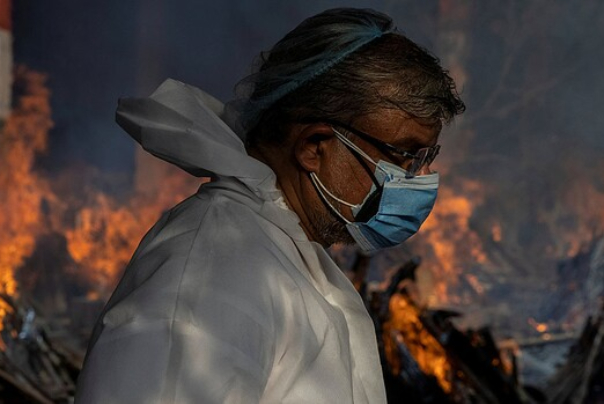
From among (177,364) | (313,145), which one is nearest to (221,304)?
(177,364)

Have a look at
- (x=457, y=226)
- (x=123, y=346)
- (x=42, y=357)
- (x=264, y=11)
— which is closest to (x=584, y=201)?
(x=457, y=226)

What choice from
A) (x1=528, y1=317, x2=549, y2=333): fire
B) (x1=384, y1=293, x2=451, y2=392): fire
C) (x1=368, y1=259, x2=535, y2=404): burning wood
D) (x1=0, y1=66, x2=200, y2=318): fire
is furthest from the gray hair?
(x1=0, y1=66, x2=200, y2=318): fire

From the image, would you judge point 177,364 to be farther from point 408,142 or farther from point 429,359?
point 429,359

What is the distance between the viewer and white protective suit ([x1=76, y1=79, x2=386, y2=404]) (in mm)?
1146

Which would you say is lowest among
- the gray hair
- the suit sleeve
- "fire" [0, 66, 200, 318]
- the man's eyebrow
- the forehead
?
"fire" [0, 66, 200, 318]

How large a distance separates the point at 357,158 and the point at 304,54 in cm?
22

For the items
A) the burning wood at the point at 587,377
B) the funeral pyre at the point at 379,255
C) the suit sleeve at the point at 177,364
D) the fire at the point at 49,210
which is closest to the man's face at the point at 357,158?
the suit sleeve at the point at 177,364

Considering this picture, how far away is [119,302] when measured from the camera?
1.21 meters

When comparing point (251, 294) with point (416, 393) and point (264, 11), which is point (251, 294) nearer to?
point (416, 393)

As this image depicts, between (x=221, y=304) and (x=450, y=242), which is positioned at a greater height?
(x=221, y=304)

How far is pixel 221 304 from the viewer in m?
1.20

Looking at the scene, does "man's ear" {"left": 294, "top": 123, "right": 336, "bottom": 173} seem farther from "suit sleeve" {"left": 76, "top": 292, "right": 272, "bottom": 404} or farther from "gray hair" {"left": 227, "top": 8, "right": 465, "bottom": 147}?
"suit sleeve" {"left": 76, "top": 292, "right": 272, "bottom": 404}

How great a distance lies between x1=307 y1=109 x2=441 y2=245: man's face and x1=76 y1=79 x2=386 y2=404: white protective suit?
2.5 inches

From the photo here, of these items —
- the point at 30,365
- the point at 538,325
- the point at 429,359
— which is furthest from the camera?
the point at 538,325
